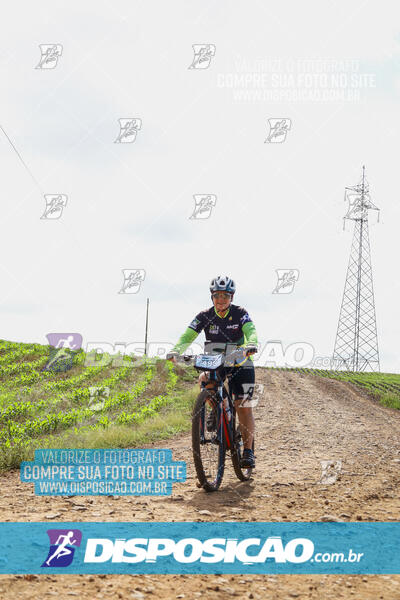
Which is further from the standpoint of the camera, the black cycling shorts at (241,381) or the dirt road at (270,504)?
the black cycling shorts at (241,381)

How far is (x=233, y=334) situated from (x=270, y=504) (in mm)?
2323

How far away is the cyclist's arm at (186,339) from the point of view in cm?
744

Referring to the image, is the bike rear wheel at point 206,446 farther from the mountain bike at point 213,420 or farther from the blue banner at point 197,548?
the blue banner at point 197,548

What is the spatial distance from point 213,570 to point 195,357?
2.95 meters

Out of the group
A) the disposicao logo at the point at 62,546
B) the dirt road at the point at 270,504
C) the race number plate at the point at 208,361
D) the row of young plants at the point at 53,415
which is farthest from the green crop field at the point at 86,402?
the disposicao logo at the point at 62,546

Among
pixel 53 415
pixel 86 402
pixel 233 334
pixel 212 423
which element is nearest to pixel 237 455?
pixel 212 423

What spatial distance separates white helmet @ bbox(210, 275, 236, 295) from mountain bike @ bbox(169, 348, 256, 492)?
34.2 inches

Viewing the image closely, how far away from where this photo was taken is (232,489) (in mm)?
7160

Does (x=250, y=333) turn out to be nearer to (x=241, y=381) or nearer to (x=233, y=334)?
(x=233, y=334)

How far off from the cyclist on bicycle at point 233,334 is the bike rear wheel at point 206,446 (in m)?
0.56

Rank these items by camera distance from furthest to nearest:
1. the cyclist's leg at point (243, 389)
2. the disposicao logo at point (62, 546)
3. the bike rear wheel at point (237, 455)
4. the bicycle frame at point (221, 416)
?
the cyclist's leg at point (243, 389) < the bike rear wheel at point (237, 455) < the bicycle frame at point (221, 416) < the disposicao logo at point (62, 546)

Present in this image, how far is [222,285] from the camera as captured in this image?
23.8 ft

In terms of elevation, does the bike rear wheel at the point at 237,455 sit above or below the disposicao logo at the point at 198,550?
above

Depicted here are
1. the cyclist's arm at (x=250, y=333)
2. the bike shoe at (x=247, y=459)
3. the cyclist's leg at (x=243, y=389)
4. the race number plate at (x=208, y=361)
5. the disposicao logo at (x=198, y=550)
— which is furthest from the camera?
the bike shoe at (x=247, y=459)
